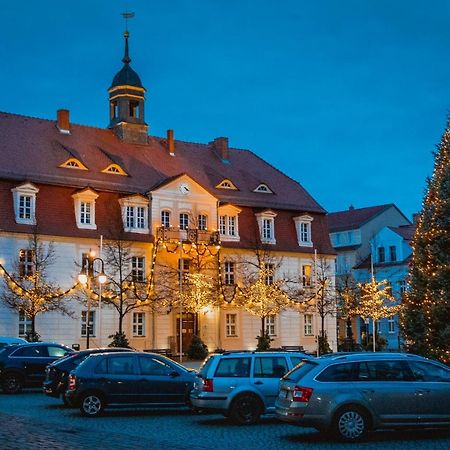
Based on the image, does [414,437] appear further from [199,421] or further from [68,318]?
[68,318]

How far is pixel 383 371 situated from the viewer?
650 inches

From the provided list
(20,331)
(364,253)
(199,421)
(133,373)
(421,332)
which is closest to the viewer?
(199,421)

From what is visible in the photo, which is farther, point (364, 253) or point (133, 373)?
point (364, 253)

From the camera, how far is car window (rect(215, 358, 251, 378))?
19359 mm

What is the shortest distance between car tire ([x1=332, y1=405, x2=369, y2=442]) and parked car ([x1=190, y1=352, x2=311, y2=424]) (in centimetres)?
352

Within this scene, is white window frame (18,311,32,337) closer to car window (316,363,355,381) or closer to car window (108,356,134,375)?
car window (108,356,134,375)

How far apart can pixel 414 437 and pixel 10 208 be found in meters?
34.0

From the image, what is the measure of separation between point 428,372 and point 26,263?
33.8m

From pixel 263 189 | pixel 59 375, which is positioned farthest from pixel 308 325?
pixel 59 375

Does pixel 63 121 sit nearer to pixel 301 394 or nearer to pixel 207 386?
pixel 207 386

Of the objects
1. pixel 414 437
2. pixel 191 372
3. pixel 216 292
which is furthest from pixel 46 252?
pixel 414 437

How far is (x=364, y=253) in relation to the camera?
77.6 m

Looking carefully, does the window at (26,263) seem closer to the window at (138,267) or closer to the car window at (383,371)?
the window at (138,267)

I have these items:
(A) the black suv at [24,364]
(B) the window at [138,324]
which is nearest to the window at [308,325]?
(B) the window at [138,324]
